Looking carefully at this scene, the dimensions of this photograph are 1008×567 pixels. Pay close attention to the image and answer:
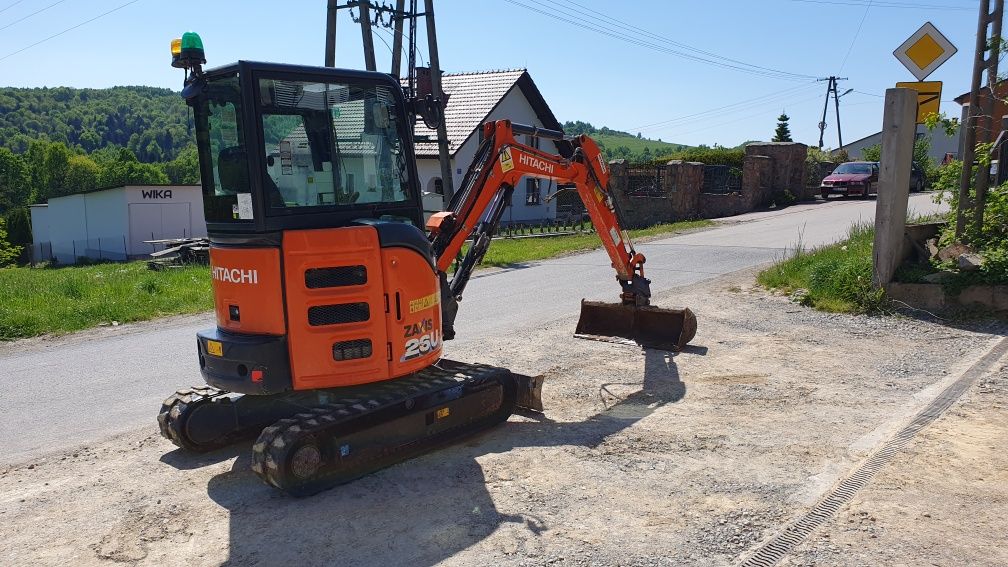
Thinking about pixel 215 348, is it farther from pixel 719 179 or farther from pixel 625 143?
pixel 625 143

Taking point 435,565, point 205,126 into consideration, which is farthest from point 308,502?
point 205,126

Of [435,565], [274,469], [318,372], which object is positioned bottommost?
[435,565]

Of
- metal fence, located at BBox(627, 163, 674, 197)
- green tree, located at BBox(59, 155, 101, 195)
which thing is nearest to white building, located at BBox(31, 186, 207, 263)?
metal fence, located at BBox(627, 163, 674, 197)

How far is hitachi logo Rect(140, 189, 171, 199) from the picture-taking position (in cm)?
3816

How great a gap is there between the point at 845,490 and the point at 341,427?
334cm

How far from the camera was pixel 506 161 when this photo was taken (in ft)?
24.7

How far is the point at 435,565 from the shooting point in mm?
4367

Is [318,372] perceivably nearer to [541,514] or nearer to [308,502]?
[308,502]

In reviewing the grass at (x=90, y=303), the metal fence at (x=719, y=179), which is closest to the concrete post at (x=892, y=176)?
the grass at (x=90, y=303)

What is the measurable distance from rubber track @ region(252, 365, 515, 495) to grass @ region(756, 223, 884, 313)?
6884 millimetres

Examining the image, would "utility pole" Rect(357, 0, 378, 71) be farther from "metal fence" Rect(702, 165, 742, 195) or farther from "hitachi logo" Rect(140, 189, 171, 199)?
"hitachi logo" Rect(140, 189, 171, 199)

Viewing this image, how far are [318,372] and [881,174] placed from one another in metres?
8.95

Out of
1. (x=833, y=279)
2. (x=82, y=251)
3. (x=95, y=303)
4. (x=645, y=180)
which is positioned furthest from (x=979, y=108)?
(x=82, y=251)

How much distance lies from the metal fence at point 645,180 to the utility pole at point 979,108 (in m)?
19.6
